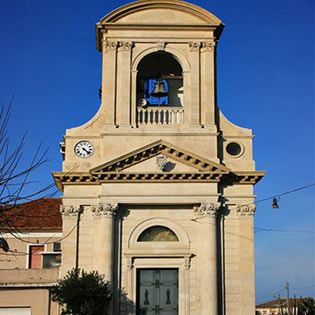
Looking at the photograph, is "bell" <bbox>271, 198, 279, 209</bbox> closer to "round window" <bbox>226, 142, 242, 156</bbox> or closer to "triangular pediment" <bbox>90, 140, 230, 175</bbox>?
"triangular pediment" <bbox>90, 140, 230, 175</bbox>

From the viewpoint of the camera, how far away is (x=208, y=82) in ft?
91.8

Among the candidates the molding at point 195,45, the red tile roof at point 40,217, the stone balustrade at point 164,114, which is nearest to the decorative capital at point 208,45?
the molding at point 195,45

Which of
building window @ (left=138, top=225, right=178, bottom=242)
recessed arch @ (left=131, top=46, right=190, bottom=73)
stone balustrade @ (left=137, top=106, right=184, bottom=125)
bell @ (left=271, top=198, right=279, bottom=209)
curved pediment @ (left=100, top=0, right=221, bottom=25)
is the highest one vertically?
curved pediment @ (left=100, top=0, right=221, bottom=25)

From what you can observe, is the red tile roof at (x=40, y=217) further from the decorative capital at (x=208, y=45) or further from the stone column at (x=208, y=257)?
the decorative capital at (x=208, y=45)

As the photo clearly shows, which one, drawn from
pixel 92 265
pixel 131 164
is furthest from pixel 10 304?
pixel 131 164

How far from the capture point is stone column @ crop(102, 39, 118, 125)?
1077 inches

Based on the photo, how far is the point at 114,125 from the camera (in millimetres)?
27141

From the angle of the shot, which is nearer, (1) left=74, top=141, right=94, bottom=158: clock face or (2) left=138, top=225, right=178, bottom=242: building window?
(2) left=138, top=225, right=178, bottom=242: building window

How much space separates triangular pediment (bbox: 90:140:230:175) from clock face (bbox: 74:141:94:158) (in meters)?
1.57

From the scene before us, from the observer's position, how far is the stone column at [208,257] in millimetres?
24844

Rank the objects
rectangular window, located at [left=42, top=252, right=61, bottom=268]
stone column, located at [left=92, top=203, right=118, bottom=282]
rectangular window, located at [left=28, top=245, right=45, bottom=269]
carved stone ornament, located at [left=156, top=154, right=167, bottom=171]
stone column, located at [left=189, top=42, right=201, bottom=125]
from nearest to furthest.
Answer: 1. stone column, located at [left=92, top=203, right=118, bottom=282]
2. carved stone ornament, located at [left=156, top=154, right=167, bottom=171]
3. stone column, located at [left=189, top=42, right=201, bottom=125]
4. rectangular window, located at [left=42, top=252, right=61, bottom=268]
5. rectangular window, located at [left=28, top=245, right=45, bottom=269]

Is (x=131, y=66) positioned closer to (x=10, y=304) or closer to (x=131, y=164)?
(x=131, y=164)

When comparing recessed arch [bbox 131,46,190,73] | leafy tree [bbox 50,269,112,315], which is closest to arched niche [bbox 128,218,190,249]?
leafy tree [bbox 50,269,112,315]

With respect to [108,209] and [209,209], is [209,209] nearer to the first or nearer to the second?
[209,209]
